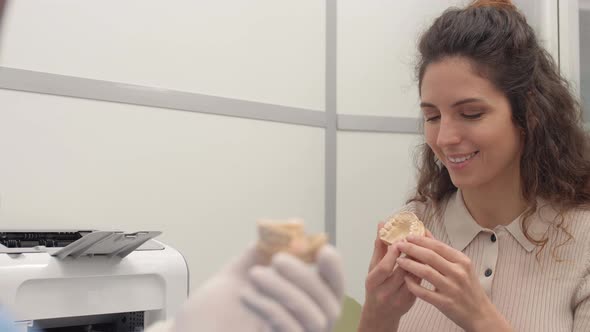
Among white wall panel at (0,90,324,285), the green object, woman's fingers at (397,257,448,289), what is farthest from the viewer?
the green object

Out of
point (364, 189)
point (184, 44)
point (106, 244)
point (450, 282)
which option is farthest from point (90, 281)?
point (364, 189)

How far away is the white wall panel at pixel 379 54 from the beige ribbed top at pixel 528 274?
1.00 meters

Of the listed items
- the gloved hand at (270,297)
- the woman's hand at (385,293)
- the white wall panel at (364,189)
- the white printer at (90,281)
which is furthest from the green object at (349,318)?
the gloved hand at (270,297)

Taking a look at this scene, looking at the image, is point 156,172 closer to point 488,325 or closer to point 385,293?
point 385,293

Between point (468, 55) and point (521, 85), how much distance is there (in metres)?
0.14

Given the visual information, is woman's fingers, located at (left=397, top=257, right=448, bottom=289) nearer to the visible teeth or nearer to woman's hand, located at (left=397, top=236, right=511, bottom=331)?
woman's hand, located at (left=397, top=236, right=511, bottom=331)

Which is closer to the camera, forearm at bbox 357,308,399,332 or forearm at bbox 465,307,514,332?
forearm at bbox 465,307,514,332

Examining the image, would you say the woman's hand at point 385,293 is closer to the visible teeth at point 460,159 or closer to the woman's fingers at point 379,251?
the woman's fingers at point 379,251

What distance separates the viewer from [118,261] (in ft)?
4.34

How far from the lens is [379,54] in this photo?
246cm

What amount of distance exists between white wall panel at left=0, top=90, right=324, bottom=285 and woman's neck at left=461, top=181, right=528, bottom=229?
0.84m

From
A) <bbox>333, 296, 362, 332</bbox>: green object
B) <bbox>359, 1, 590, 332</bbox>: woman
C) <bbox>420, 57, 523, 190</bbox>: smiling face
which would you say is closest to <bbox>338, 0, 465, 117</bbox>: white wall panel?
<bbox>333, 296, 362, 332</bbox>: green object

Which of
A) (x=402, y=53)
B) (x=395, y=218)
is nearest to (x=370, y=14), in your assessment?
(x=402, y=53)

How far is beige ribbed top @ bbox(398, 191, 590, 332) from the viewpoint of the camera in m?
1.32
